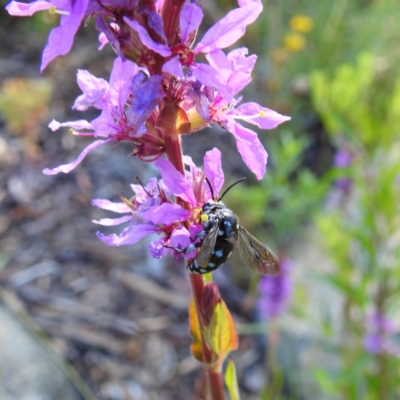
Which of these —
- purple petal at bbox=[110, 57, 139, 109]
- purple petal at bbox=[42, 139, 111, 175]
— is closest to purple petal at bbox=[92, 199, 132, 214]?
purple petal at bbox=[42, 139, 111, 175]

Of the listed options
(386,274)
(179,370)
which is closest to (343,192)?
(386,274)

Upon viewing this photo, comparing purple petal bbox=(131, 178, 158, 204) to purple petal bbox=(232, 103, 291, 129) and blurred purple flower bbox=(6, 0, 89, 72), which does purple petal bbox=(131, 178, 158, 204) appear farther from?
blurred purple flower bbox=(6, 0, 89, 72)

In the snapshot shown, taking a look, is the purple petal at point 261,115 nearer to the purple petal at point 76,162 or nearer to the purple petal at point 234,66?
the purple petal at point 234,66

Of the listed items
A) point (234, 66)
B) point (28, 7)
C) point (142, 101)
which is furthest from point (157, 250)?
point (28, 7)

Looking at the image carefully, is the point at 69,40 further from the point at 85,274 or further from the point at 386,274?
the point at 85,274

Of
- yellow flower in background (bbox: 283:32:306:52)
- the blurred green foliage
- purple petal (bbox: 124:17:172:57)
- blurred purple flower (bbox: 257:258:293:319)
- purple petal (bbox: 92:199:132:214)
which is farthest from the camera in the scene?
yellow flower in background (bbox: 283:32:306:52)

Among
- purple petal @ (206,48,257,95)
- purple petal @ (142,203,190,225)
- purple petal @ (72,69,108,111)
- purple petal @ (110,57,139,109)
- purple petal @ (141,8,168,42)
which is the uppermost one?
purple petal @ (141,8,168,42)

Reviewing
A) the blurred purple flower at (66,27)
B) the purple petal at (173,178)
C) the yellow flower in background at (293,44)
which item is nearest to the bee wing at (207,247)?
the purple petal at (173,178)
